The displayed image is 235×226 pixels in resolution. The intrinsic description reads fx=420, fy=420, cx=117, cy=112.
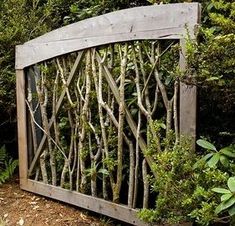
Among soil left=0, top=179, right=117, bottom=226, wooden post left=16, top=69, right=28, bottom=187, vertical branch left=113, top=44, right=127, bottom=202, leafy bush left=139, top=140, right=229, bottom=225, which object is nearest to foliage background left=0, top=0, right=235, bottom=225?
leafy bush left=139, top=140, right=229, bottom=225

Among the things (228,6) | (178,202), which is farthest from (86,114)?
(228,6)

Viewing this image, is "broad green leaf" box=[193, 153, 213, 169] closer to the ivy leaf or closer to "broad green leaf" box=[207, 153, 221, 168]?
"broad green leaf" box=[207, 153, 221, 168]

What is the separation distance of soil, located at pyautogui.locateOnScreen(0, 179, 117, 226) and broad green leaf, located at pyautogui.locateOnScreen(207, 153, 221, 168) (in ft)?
4.40

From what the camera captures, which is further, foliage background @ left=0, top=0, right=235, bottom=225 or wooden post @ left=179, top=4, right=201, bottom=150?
wooden post @ left=179, top=4, right=201, bottom=150

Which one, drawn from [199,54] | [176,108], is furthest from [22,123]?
[199,54]

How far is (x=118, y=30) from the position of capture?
3016 millimetres

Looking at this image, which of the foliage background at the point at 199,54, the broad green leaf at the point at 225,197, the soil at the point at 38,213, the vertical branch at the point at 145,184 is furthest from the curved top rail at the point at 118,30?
the soil at the point at 38,213

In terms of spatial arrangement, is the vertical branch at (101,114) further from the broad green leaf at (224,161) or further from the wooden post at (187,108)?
the broad green leaf at (224,161)

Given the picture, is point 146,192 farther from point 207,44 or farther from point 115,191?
point 207,44

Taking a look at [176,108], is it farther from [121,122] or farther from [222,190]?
[222,190]

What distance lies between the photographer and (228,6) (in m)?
2.29

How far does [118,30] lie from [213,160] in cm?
125

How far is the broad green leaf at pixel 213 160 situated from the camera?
7.30 ft

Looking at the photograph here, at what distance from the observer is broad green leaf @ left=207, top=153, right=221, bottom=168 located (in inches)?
87.6
